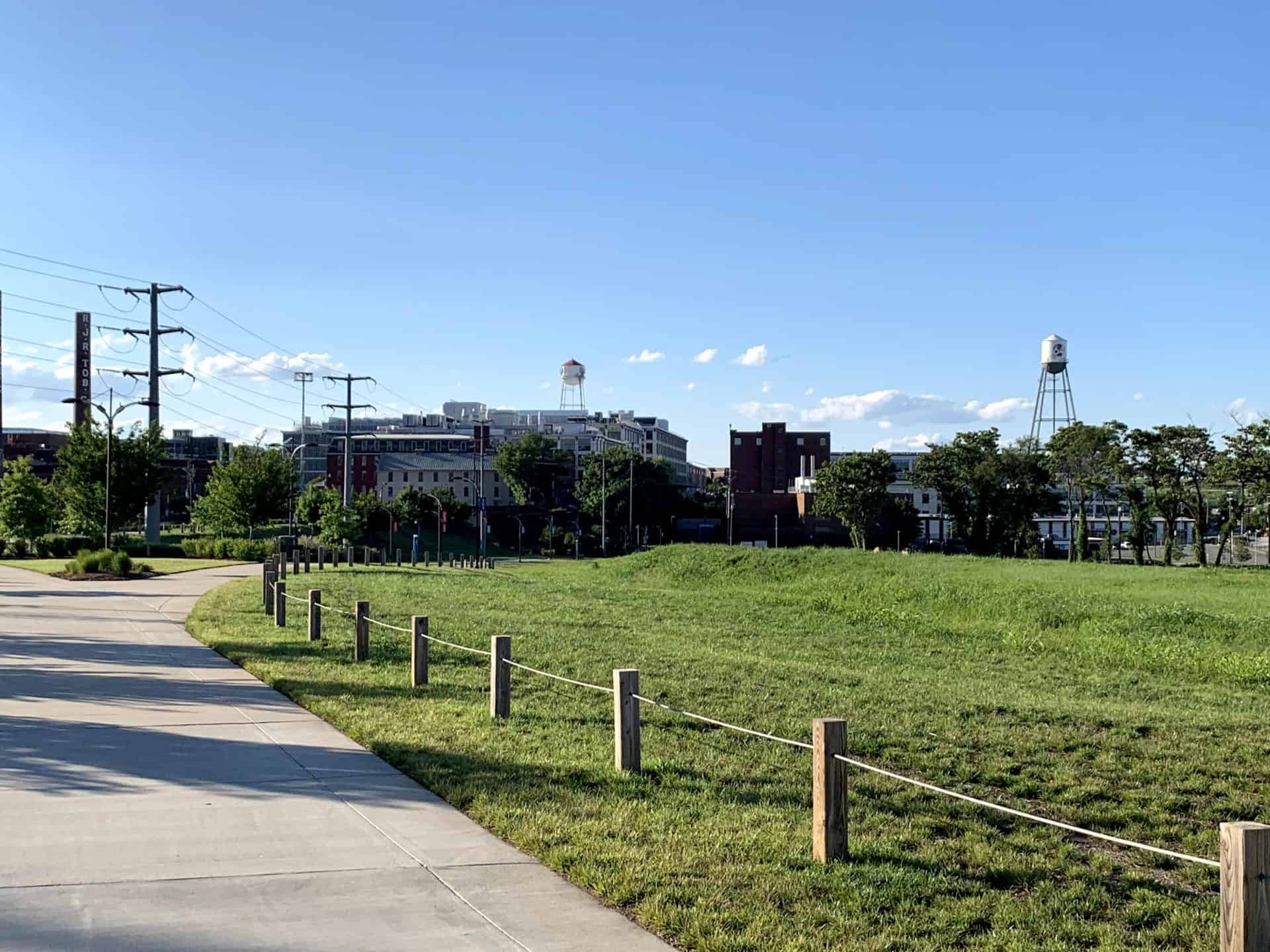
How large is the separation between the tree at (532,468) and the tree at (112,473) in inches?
3236

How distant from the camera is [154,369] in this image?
57.6 meters

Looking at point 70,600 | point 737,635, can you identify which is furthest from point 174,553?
point 737,635

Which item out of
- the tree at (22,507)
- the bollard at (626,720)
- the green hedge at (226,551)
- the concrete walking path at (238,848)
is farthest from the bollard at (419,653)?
the tree at (22,507)

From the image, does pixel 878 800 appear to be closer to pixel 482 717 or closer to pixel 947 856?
pixel 947 856

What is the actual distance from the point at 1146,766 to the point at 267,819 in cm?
786

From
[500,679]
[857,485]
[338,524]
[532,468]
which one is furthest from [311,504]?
[532,468]

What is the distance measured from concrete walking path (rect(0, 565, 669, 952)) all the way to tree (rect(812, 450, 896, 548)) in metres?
80.9

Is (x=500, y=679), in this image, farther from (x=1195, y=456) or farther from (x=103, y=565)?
Result: (x=1195, y=456)

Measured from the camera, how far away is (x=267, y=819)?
8.49 m

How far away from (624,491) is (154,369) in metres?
72.1

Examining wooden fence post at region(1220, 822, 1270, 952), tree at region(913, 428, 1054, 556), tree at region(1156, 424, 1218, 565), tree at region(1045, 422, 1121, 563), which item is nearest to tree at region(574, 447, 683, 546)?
tree at region(913, 428, 1054, 556)

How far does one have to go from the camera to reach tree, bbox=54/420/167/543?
56719 mm

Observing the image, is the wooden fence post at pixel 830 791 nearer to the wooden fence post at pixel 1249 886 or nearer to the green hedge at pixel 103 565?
the wooden fence post at pixel 1249 886

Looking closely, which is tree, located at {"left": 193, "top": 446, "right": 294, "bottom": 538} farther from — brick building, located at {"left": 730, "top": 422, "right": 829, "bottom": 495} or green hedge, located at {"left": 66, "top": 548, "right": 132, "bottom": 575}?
brick building, located at {"left": 730, "top": 422, "right": 829, "bottom": 495}
